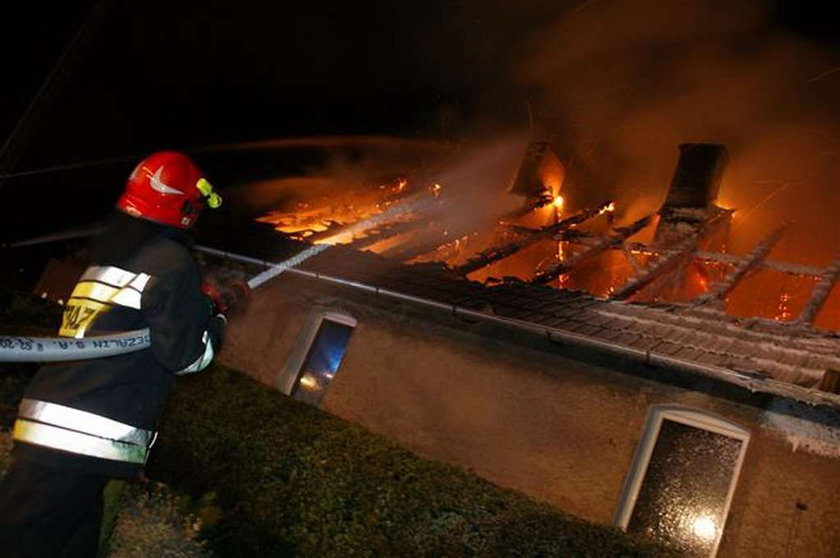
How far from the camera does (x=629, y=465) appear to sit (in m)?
5.62

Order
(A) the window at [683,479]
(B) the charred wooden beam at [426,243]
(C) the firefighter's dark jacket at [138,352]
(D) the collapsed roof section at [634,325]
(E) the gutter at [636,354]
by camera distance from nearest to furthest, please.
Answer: (C) the firefighter's dark jacket at [138,352], (E) the gutter at [636,354], (D) the collapsed roof section at [634,325], (A) the window at [683,479], (B) the charred wooden beam at [426,243]

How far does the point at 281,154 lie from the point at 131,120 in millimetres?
5053

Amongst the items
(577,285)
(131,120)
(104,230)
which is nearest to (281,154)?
(131,120)

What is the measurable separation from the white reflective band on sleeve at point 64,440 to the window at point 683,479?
463 cm

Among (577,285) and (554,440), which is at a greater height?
(577,285)

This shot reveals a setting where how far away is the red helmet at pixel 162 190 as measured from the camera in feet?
10.9

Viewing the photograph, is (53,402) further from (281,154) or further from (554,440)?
(281,154)

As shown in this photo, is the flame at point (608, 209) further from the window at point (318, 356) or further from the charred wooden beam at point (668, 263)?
the window at point (318, 356)

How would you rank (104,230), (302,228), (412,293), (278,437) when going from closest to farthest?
(104,230) < (278,437) < (412,293) < (302,228)

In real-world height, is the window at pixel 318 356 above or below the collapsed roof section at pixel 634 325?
below

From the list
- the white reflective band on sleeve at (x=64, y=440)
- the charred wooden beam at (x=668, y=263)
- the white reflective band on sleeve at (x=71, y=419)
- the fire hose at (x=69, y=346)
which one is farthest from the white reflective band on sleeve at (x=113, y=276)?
the charred wooden beam at (x=668, y=263)

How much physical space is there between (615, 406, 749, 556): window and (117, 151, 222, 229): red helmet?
15.6 feet

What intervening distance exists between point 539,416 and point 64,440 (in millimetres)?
4554

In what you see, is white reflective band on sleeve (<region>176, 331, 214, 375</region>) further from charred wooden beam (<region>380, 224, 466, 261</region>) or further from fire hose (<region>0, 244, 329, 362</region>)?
charred wooden beam (<region>380, 224, 466, 261</region>)
